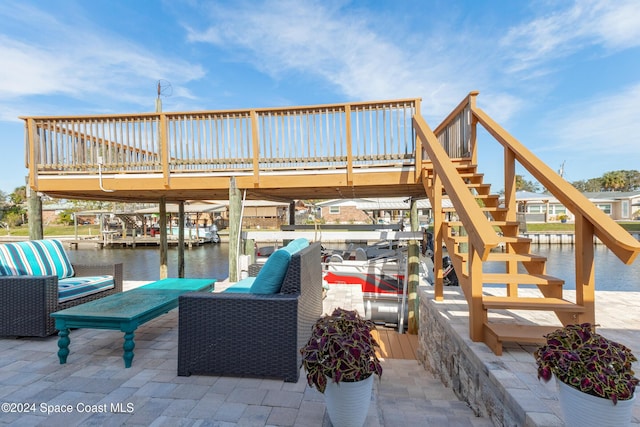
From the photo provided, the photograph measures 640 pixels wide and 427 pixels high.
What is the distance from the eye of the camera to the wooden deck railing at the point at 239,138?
4969 mm

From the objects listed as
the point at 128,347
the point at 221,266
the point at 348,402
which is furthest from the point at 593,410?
the point at 221,266

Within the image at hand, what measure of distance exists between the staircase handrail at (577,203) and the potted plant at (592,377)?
0.76 meters

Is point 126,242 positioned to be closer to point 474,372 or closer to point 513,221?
point 513,221

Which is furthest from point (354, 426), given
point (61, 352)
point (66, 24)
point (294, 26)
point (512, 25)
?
point (512, 25)

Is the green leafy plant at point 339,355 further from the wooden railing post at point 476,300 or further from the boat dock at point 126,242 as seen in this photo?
the boat dock at point 126,242

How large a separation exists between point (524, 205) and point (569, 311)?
102ft

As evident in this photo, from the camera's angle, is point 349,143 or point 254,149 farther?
point 254,149

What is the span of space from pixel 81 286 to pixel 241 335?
2.49 meters

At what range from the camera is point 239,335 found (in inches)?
91.2

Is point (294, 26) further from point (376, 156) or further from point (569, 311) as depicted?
point (569, 311)

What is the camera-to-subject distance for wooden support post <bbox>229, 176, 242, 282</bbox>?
5.24 meters

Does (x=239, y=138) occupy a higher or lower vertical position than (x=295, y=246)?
higher

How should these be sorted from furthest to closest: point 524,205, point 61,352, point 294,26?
point 524,205 → point 294,26 → point 61,352

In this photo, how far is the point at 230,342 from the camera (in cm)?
233
